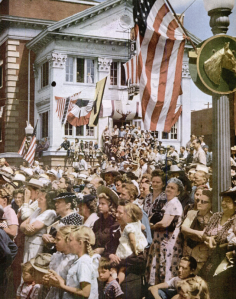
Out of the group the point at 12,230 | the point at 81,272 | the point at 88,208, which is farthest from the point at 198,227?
the point at 12,230

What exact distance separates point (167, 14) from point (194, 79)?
0.71 meters

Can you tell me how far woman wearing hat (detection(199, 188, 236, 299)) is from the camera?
335cm

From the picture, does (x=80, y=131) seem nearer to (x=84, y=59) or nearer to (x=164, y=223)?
(x=84, y=59)

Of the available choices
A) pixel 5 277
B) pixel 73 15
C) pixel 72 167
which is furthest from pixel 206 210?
pixel 73 15

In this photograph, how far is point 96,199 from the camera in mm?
4375

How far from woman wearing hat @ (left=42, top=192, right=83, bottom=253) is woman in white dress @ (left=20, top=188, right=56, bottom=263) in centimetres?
11

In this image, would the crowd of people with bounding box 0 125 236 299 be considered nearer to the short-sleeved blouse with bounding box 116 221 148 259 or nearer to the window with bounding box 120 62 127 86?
the short-sleeved blouse with bounding box 116 221 148 259

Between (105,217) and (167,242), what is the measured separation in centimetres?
64

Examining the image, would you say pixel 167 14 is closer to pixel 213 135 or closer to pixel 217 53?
pixel 217 53

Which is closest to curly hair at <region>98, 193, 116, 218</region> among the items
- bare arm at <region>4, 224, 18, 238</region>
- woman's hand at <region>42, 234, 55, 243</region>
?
woman's hand at <region>42, 234, 55, 243</region>

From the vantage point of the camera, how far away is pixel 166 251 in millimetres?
3908

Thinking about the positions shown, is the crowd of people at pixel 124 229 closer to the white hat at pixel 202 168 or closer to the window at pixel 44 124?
the white hat at pixel 202 168

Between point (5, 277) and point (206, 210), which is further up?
point (206, 210)

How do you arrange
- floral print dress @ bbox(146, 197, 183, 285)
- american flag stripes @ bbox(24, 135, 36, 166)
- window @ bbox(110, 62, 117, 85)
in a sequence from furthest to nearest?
1. american flag stripes @ bbox(24, 135, 36, 166)
2. window @ bbox(110, 62, 117, 85)
3. floral print dress @ bbox(146, 197, 183, 285)
